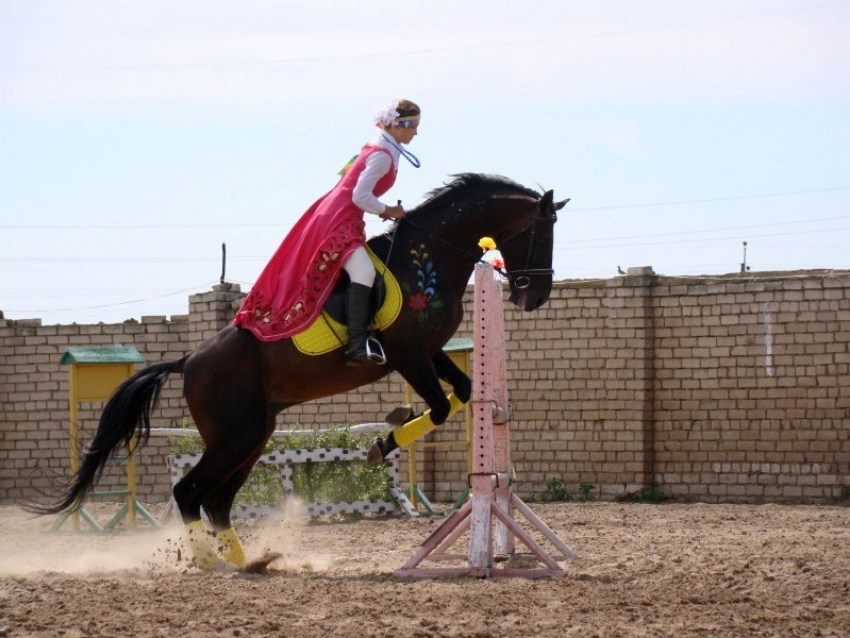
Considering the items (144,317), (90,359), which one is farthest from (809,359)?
(144,317)

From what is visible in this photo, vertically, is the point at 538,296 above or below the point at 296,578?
above

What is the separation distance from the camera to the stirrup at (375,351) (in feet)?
20.0

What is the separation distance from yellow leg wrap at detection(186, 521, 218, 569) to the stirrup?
152 cm

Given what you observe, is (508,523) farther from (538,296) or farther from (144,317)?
(144,317)

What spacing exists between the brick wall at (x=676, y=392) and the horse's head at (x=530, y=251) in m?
5.94

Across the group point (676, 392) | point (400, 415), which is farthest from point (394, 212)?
point (676, 392)

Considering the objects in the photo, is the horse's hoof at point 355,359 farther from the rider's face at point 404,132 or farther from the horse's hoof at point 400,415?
the rider's face at point 404,132

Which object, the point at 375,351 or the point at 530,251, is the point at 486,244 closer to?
the point at 530,251

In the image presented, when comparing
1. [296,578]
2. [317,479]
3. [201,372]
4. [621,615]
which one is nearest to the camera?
[621,615]

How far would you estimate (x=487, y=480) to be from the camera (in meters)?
6.31

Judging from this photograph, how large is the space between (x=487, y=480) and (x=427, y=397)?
0.58 meters

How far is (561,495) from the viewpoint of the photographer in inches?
485

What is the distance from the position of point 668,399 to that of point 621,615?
295 inches

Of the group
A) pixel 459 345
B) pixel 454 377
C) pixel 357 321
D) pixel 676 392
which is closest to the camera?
pixel 357 321
